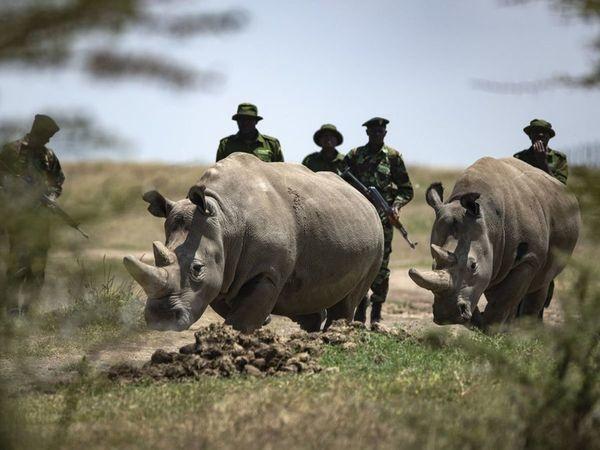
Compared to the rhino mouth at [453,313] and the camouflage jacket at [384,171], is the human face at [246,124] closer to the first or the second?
the camouflage jacket at [384,171]

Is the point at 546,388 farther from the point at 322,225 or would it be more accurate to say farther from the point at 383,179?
the point at 383,179

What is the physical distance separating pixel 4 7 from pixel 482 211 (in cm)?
699

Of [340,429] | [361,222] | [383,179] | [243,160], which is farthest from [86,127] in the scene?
[383,179]

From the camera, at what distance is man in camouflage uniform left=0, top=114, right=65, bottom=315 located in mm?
4469

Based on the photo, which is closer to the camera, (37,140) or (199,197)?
(37,140)

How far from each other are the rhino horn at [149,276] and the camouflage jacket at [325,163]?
578cm

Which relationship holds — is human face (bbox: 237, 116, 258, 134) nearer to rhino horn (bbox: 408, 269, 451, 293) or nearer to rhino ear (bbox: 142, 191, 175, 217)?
rhino horn (bbox: 408, 269, 451, 293)

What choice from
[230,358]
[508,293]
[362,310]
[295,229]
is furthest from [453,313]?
[230,358]

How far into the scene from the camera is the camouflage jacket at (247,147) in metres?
11.9

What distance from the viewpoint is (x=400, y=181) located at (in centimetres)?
1373

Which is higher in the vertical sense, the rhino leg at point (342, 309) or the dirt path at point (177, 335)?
the rhino leg at point (342, 309)

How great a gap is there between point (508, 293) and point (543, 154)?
8.23 feet

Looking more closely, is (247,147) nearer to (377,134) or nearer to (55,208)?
(377,134)

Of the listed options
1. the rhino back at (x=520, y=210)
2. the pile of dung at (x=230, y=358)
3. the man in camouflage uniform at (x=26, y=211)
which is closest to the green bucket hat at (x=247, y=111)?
the rhino back at (x=520, y=210)
